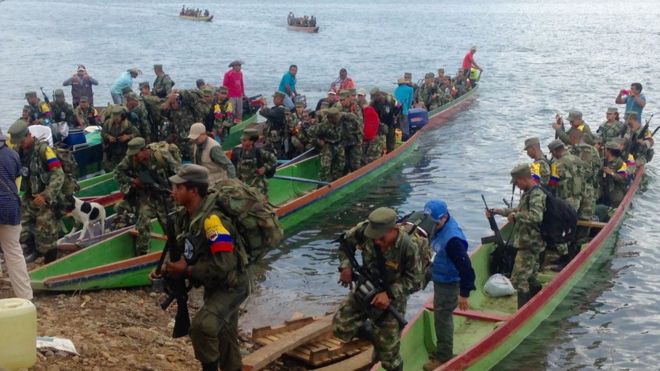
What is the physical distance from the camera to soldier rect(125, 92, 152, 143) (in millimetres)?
15594

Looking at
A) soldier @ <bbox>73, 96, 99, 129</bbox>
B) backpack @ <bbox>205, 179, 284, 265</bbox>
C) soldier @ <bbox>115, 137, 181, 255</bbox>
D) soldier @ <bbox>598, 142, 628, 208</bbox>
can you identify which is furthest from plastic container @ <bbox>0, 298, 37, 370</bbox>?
soldier @ <bbox>73, 96, 99, 129</bbox>

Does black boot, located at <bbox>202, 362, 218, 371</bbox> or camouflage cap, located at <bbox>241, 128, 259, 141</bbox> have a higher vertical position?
camouflage cap, located at <bbox>241, 128, 259, 141</bbox>

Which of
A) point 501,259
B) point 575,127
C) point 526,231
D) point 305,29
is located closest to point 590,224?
point 575,127

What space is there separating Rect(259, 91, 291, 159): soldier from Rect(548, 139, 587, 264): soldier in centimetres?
639

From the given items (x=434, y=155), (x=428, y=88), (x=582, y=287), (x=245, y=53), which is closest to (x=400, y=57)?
(x=245, y=53)

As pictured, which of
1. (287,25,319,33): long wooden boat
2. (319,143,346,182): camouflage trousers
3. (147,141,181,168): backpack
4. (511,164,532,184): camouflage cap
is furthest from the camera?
(287,25,319,33): long wooden boat

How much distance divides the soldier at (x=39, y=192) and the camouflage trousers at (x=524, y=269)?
624 cm

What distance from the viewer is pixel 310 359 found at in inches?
363

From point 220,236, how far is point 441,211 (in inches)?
102

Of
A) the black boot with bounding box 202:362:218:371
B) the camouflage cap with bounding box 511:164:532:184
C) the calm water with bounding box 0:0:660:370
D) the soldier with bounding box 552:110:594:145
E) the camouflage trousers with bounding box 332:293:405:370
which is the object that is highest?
the camouflage cap with bounding box 511:164:532:184

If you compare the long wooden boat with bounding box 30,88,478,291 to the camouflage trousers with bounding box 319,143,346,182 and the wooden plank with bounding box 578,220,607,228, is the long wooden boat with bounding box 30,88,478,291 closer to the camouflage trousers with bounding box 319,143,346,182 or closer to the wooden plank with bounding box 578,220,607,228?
the camouflage trousers with bounding box 319,143,346,182

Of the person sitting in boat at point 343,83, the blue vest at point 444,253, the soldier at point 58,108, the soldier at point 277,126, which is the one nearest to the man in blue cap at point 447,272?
the blue vest at point 444,253

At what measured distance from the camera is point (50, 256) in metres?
11.9

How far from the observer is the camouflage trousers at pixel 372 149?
19297 millimetres
